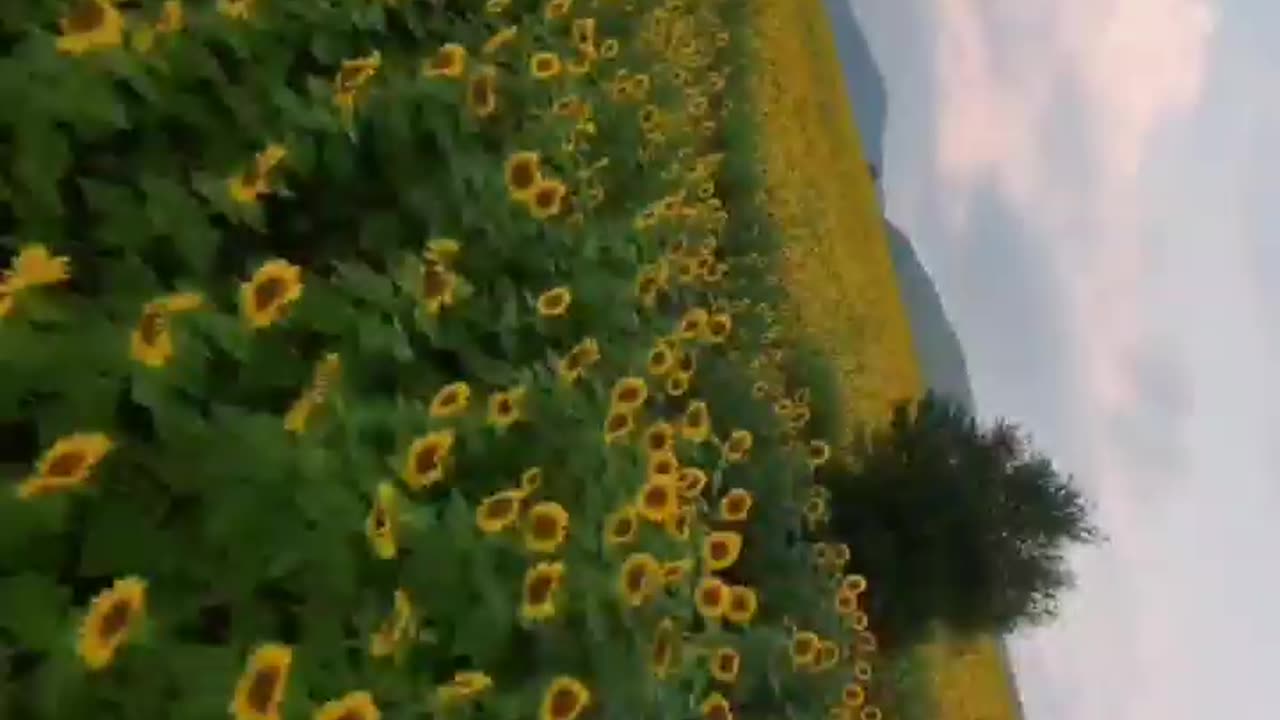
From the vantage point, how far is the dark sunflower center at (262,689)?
6.88 feet

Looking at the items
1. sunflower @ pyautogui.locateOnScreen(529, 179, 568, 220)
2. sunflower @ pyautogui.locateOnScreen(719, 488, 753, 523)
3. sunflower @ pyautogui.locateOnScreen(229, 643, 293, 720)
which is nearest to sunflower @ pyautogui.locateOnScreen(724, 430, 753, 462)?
sunflower @ pyautogui.locateOnScreen(719, 488, 753, 523)

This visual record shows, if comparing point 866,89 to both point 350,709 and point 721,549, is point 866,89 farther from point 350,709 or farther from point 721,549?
point 350,709

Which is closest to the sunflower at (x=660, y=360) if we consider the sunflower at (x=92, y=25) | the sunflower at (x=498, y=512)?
the sunflower at (x=498, y=512)

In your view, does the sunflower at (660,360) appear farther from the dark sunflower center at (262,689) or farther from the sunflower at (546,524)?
the dark sunflower center at (262,689)

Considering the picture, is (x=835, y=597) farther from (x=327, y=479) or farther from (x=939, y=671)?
(x=939, y=671)

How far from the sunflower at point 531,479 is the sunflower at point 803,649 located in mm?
2119

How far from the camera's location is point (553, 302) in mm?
3908

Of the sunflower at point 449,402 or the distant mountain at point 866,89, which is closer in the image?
the sunflower at point 449,402

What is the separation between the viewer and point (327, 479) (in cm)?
250

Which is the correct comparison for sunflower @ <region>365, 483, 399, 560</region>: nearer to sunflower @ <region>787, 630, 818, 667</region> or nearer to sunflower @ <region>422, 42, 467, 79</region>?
sunflower @ <region>422, 42, 467, 79</region>

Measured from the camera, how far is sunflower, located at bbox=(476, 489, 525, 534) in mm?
2865

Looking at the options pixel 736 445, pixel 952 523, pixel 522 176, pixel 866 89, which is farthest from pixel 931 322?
pixel 866 89

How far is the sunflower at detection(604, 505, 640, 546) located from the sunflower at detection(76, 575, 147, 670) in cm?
134

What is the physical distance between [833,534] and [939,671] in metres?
7.93
